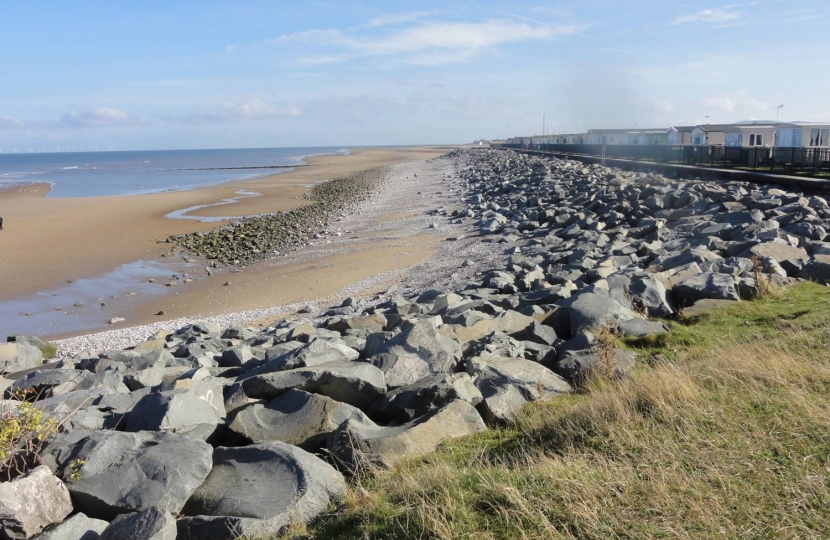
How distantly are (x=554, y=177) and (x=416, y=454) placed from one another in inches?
1133

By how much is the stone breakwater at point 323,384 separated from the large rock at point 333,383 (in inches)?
0.6

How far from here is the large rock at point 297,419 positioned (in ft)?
18.3

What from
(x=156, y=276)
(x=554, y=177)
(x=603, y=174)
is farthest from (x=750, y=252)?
(x=554, y=177)

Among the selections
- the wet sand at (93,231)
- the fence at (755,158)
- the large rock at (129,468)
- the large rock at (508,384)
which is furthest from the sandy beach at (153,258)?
the fence at (755,158)

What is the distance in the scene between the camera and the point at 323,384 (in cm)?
619

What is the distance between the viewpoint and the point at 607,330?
7.23m

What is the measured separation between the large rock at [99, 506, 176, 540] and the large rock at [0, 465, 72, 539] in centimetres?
55

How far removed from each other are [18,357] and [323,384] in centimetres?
660

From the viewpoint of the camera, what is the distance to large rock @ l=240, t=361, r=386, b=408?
618 cm

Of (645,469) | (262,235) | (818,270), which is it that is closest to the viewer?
(645,469)

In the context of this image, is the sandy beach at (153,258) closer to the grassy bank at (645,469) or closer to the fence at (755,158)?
the grassy bank at (645,469)

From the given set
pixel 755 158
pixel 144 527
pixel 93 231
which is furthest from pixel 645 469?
pixel 93 231

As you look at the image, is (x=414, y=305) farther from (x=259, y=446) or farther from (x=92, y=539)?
(x=92, y=539)

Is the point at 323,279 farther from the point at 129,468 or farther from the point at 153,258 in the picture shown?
the point at 129,468
